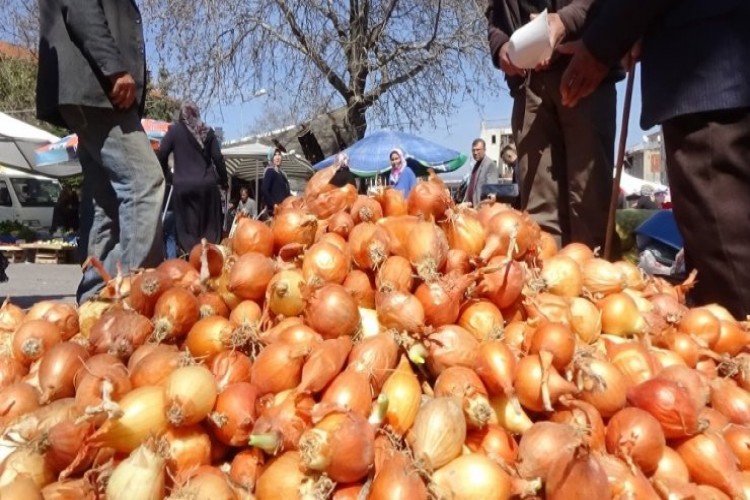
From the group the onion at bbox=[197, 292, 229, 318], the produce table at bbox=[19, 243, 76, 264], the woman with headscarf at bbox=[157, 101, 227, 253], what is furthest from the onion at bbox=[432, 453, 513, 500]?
the produce table at bbox=[19, 243, 76, 264]

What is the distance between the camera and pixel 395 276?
1.70m

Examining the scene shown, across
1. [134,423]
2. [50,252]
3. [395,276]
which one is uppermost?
[395,276]

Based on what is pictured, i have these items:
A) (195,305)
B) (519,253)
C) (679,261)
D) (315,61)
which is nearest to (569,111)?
(679,261)

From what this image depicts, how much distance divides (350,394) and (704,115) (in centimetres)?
152

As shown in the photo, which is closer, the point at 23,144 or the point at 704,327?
the point at 704,327

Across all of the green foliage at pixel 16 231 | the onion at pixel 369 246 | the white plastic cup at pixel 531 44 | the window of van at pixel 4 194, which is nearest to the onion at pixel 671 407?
the onion at pixel 369 246

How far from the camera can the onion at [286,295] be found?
172 centimetres

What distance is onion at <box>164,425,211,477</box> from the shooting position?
51.4 inches

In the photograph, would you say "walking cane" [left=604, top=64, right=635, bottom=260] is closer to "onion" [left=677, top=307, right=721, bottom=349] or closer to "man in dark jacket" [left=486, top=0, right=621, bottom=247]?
"man in dark jacket" [left=486, top=0, right=621, bottom=247]

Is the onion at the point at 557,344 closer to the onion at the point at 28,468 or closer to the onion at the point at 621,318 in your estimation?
the onion at the point at 621,318

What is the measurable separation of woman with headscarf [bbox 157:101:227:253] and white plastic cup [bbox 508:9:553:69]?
420 centimetres

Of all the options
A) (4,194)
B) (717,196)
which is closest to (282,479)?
(717,196)

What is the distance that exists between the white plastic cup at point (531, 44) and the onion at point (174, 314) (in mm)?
1707

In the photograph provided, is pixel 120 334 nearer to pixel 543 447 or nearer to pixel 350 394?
pixel 350 394
